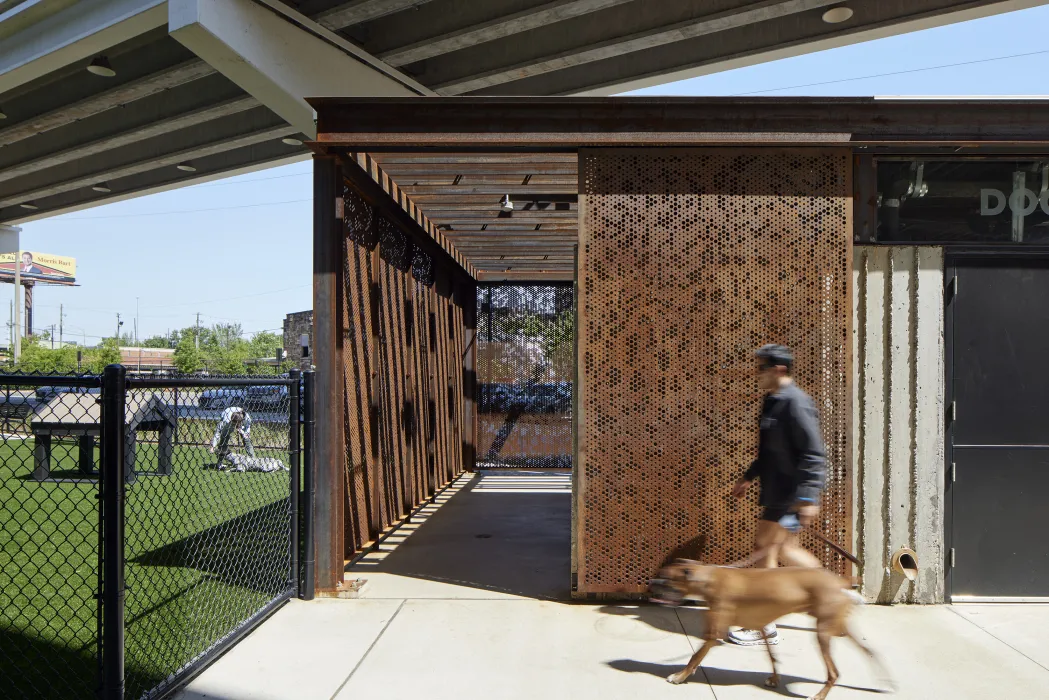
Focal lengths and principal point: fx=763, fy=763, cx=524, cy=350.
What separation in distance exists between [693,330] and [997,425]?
2.31 m

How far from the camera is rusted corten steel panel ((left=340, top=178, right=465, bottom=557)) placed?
662cm

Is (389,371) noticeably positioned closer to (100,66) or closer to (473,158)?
(473,158)

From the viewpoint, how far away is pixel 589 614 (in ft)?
17.4

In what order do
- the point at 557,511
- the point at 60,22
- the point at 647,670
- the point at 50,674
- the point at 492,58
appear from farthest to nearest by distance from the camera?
the point at 492,58
the point at 60,22
the point at 557,511
the point at 647,670
the point at 50,674

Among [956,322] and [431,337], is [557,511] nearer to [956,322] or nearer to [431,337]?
[431,337]

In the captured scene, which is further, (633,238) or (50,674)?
(633,238)

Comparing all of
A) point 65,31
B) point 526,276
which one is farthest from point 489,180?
point 65,31

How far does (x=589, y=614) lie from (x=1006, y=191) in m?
4.30

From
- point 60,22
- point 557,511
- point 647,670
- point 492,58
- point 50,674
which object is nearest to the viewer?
point 50,674

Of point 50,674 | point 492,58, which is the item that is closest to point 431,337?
point 492,58

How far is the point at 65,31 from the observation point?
9.93 m

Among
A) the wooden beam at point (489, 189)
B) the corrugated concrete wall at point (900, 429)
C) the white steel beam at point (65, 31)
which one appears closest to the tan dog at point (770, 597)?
the corrugated concrete wall at point (900, 429)

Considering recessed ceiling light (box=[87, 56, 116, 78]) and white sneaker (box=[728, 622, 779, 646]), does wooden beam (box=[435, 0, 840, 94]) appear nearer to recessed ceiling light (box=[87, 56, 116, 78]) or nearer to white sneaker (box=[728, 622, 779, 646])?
recessed ceiling light (box=[87, 56, 116, 78])

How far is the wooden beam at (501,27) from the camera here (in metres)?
8.75
